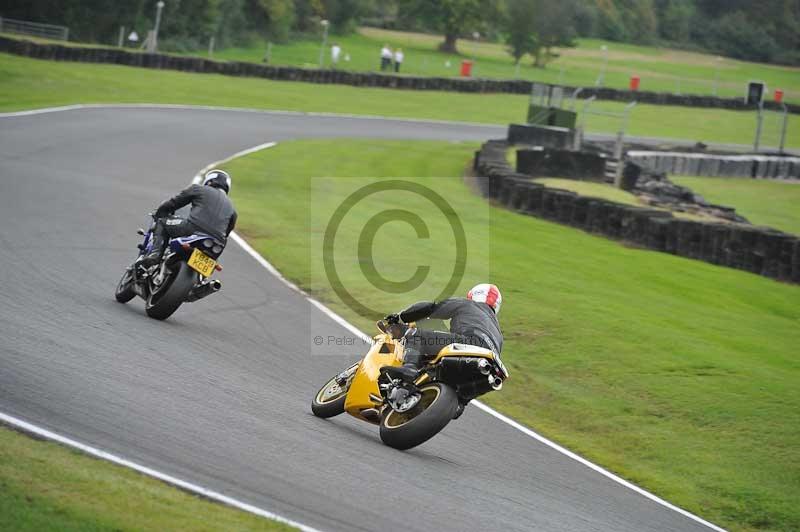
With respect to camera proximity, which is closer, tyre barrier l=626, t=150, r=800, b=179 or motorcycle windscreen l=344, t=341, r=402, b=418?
motorcycle windscreen l=344, t=341, r=402, b=418

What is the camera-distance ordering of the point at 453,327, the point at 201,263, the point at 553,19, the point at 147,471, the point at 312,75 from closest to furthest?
the point at 147,471 → the point at 453,327 → the point at 201,263 → the point at 312,75 → the point at 553,19

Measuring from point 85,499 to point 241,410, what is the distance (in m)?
2.60

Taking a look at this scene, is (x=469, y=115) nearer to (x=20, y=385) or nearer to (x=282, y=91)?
(x=282, y=91)

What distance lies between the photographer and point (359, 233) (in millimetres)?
18312

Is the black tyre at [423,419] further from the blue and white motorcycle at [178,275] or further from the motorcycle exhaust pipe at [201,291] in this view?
the motorcycle exhaust pipe at [201,291]

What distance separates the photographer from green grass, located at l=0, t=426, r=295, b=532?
536 cm

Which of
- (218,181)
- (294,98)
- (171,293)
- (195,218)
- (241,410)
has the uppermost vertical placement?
(294,98)

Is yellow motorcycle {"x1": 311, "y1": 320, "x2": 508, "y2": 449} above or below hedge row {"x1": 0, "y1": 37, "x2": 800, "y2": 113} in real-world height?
below

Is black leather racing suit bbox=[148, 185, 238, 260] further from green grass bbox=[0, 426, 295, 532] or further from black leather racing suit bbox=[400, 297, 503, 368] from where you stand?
green grass bbox=[0, 426, 295, 532]

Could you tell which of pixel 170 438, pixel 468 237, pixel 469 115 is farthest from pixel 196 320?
pixel 469 115

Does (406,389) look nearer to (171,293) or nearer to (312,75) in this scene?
(171,293)

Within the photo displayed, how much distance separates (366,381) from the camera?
8.61 meters

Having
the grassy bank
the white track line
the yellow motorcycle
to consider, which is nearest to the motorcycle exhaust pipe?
the yellow motorcycle

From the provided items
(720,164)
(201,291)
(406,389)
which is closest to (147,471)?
(406,389)
